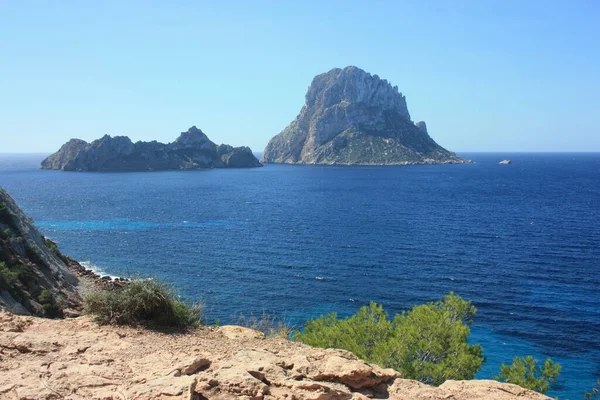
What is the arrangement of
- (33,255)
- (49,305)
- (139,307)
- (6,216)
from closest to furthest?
(139,307), (49,305), (33,255), (6,216)

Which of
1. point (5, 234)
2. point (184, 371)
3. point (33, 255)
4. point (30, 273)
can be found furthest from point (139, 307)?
point (33, 255)

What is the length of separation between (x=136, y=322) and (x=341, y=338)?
339 inches

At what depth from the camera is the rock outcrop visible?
96.7ft

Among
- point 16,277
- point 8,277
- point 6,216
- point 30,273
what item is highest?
point 6,216

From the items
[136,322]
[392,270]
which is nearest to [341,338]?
[136,322]

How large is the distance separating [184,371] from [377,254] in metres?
50.2

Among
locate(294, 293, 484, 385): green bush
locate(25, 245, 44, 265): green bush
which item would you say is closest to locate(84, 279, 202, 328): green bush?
locate(294, 293, 484, 385): green bush

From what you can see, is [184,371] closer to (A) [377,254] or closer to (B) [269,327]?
(B) [269,327]

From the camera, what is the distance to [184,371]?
9.59m

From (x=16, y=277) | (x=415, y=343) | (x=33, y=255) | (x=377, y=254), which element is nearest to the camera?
(x=415, y=343)

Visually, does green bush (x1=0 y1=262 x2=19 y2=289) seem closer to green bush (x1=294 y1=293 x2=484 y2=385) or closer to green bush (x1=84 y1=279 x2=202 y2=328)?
green bush (x1=84 y1=279 x2=202 y2=328)

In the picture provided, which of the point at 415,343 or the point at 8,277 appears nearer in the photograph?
the point at 415,343

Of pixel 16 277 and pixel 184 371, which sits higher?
pixel 184 371

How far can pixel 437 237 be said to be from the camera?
6656cm
